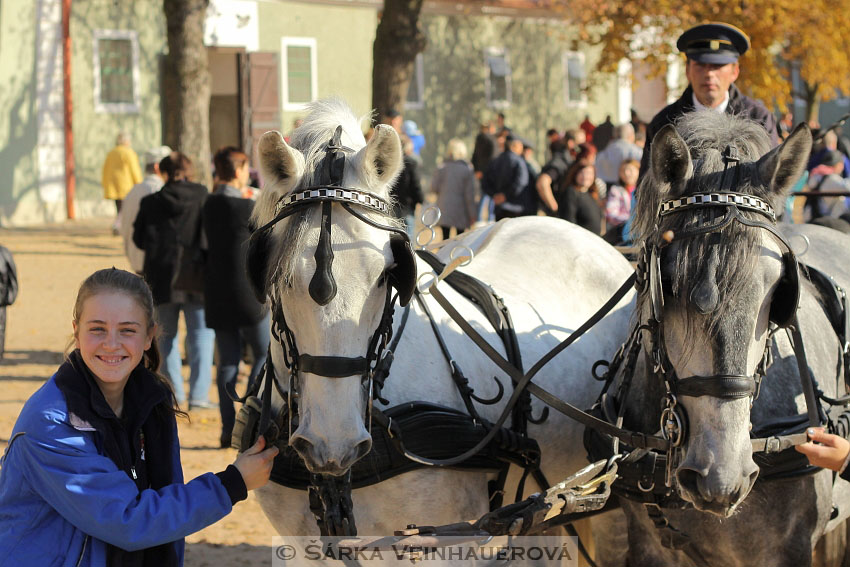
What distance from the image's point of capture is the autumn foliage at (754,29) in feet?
65.9

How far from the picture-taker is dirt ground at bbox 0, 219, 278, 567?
550cm

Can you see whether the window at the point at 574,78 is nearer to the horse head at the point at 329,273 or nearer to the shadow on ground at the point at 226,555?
the shadow on ground at the point at 226,555

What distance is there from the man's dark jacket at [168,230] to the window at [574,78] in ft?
→ 69.0

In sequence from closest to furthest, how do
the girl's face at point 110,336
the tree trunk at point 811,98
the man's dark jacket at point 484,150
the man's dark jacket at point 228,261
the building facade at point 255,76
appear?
1. the girl's face at point 110,336
2. the man's dark jacket at point 228,261
3. the building facade at point 255,76
4. the man's dark jacket at point 484,150
5. the tree trunk at point 811,98

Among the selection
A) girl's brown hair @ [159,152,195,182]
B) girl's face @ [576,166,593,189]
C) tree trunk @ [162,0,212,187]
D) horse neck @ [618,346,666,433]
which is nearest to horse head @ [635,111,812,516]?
horse neck @ [618,346,666,433]

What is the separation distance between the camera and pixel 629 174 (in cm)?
1081

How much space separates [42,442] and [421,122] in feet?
74.5

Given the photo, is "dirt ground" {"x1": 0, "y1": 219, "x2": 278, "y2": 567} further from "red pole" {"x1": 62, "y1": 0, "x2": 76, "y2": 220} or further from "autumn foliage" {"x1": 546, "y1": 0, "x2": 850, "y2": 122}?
"autumn foliage" {"x1": 546, "y1": 0, "x2": 850, "y2": 122}

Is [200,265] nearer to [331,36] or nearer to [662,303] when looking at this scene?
[662,303]

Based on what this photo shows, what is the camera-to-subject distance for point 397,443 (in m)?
3.02

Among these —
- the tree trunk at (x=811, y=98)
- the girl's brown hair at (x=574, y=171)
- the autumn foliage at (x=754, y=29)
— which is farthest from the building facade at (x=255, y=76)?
the girl's brown hair at (x=574, y=171)

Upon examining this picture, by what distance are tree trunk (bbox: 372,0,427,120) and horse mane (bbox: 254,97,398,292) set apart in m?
10.7

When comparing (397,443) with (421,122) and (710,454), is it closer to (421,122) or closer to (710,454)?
(710,454)

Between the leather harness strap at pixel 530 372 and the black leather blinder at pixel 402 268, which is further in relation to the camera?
the leather harness strap at pixel 530 372
